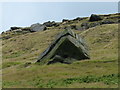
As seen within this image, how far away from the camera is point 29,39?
117000 millimetres

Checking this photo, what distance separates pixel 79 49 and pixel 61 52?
3861mm

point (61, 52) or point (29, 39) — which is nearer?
point (61, 52)

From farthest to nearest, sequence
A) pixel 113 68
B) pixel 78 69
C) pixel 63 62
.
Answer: pixel 63 62, pixel 78 69, pixel 113 68

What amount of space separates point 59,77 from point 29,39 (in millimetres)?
82616

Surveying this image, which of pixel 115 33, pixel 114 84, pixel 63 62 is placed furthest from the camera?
pixel 115 33

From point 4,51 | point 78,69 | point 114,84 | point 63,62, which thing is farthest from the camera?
point 4,51

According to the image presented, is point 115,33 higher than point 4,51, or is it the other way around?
point 115,33

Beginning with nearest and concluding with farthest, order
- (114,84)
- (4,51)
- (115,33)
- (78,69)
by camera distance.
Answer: (114,84)
(78,69)
(115,33)
(4,51)

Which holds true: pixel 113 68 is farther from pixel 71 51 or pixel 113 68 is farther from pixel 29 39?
pixel 29 39

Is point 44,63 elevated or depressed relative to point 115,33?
depressed

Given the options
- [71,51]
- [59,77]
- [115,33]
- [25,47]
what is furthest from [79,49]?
[25,47]

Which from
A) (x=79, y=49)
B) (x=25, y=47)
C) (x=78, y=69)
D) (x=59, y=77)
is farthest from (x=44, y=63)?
(x=25, y=47)

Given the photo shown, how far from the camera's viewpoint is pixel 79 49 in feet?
169

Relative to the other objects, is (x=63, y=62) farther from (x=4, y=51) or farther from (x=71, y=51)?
(x=4, y=51)
